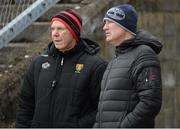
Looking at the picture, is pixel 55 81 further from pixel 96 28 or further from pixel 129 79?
pixel 96 28

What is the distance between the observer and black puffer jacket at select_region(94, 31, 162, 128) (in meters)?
4.08

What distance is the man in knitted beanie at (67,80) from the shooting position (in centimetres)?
468

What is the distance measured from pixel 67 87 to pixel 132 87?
0.69 meters

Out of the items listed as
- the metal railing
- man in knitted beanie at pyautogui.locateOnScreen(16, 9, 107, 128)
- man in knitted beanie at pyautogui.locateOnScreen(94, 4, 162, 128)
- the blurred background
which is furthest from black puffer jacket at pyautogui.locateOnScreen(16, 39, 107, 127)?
the metal railing

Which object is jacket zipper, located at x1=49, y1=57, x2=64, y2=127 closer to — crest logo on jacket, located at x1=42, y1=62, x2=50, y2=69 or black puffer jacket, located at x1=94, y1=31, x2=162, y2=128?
crest logo on jacket, located at x1=42, y1=62, x2=50, y2=69


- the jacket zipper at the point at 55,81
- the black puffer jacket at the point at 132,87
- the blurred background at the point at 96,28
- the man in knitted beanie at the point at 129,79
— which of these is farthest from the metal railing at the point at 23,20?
the black puffer jacket at the point at 132,87

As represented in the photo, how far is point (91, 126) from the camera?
470 centimetres

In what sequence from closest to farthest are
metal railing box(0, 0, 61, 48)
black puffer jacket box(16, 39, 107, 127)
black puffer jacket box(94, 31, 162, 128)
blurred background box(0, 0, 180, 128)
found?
black puffer jacket box(94, 31, 162, 128) < black puffer jacket box(16, 39, 107, 127) < metal railing box(0, 0, 61, 48) < blurred background box(0, 0, 180, 128)

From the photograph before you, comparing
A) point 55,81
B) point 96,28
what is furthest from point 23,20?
point 55,81

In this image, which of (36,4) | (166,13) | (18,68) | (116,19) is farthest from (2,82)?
(166,13)

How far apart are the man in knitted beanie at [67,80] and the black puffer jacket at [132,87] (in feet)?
1.07

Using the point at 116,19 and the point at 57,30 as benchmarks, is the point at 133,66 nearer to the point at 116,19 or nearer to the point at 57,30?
the point at 116,19

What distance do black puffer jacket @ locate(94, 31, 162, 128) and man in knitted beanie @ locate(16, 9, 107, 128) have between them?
1.07 ft

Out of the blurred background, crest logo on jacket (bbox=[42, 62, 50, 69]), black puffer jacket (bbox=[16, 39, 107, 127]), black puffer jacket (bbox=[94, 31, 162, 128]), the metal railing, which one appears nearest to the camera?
black puffer jacket (bbox=[94, 31, 162, 128])
